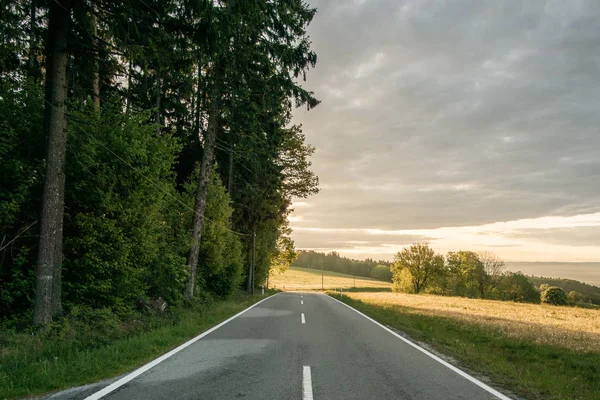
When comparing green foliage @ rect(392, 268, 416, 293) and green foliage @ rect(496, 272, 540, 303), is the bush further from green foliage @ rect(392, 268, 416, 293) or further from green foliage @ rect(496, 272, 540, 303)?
green foliage @ rect(392, 268, 416, 293)

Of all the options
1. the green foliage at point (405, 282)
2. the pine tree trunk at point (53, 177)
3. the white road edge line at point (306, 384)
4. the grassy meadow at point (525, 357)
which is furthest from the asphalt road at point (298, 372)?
the green foliage at point (405, 282)

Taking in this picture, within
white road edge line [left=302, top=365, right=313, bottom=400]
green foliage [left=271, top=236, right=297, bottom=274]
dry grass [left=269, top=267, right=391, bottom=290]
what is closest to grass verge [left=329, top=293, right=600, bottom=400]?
white road edge line [left=302, top=365, right=313, bottom=400]

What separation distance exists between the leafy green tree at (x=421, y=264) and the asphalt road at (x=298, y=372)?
7002 cm

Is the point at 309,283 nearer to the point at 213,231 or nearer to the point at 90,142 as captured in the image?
the point at 213,231

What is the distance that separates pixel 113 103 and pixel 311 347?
32.6ft

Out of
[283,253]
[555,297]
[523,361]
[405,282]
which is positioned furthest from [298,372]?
Answer: [555,297]

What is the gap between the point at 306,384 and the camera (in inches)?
215

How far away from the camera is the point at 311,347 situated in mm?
8445

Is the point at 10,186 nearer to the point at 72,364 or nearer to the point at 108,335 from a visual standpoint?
the point at 108,335

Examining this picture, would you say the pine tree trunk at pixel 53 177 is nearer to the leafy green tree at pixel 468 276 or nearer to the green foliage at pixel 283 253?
the green foliage at pixel 283 253

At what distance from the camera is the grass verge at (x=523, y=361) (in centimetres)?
621

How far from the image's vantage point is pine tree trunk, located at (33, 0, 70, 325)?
28.4 feet

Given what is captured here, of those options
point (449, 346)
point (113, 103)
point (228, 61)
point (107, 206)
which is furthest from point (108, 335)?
point (228, 61)

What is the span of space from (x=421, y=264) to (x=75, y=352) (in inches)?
2976
